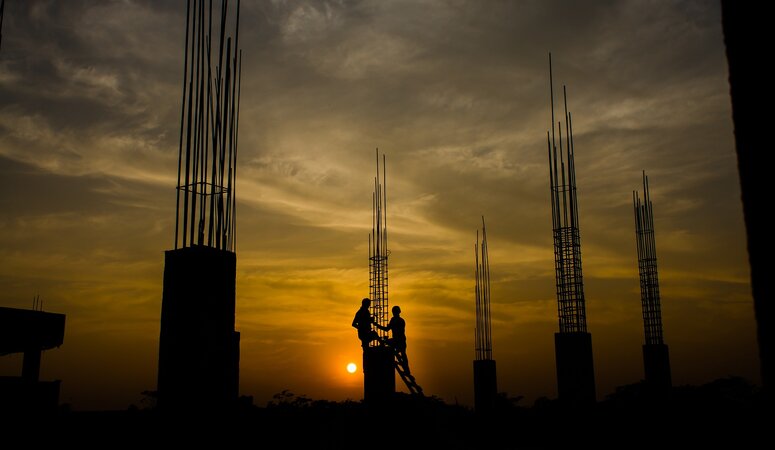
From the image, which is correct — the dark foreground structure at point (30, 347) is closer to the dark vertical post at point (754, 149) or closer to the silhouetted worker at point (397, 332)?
the silhouetted worker at point (397, 332)

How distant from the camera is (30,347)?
40.3 ft

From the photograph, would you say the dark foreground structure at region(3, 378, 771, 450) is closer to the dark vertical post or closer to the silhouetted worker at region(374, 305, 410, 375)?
the silhouetted worker at region(374, 305, 410, 375)

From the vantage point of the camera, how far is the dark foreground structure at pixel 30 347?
1058 centimetres

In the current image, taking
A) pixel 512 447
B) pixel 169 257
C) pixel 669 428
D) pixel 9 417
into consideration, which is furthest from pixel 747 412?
pixel 9 417

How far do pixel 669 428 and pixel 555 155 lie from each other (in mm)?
7863

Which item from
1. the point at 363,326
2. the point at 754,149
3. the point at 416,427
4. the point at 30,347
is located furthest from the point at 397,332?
the point at 754,149

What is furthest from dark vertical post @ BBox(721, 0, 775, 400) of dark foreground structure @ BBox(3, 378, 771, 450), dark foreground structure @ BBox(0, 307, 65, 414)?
dark foreground structure @ BBox(0, 307, 65, 414)

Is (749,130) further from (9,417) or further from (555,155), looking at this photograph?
(555,155)

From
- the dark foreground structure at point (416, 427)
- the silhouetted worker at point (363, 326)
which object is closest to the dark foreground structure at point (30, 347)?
the dark foreground structure at point (416, 427)

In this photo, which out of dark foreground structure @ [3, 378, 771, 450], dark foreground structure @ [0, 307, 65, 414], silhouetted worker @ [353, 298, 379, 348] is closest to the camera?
dark foreground structure @ [3, 378, 771, 450]

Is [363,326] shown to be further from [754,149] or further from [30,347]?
[754,149]

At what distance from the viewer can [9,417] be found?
854cm

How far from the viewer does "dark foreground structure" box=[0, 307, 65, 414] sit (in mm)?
10578

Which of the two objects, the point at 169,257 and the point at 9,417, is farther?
the point at 9,417
